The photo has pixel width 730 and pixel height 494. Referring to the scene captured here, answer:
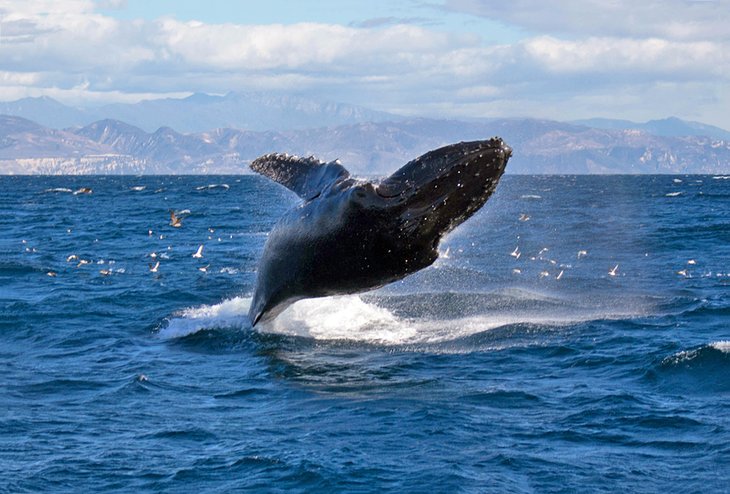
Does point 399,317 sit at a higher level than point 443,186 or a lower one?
lower

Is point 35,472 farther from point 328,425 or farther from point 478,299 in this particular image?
point 478,299

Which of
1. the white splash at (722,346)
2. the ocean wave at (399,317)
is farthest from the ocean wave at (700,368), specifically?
the ocean wave at (399,317)

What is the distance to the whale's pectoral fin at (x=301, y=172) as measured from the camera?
1215 cm

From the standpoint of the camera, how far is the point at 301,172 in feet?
42.3

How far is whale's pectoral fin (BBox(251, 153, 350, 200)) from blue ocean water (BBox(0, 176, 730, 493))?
222cm

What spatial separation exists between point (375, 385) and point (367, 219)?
2048mm

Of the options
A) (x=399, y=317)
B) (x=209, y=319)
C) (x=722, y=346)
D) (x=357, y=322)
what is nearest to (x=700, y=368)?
(x=722, y=346)

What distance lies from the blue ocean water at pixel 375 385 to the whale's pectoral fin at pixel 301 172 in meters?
2.22

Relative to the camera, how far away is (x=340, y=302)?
16609 millimetres

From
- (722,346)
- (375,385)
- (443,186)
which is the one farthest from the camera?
(722,346)

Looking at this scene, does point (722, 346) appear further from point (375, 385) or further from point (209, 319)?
point (209, 319)

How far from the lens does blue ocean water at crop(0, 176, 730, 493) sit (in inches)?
340

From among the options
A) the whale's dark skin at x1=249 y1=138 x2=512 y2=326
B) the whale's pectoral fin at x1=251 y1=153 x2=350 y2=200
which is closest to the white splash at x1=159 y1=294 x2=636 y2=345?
the whale's dark skin at x1=249 y1=138 x2=512 y2=326

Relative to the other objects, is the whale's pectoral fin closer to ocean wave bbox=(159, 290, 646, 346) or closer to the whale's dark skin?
the whale's dark skin
